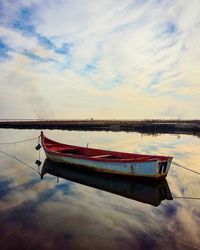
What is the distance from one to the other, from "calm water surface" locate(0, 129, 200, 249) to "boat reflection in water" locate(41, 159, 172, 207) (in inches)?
2.0

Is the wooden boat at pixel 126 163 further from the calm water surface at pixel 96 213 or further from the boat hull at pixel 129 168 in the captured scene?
the calm water surface at pixel 96 213

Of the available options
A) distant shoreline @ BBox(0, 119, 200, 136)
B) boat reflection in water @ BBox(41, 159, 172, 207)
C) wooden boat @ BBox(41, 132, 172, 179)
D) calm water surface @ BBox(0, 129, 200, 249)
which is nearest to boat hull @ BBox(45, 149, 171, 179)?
wooden boat @ BBox(41, 132, 172, 179)

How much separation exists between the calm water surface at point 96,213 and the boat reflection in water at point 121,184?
0.16 ft

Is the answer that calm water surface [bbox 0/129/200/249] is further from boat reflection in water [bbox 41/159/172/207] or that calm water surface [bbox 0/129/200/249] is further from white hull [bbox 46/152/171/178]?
white hull [bbox 46/152/171/178]

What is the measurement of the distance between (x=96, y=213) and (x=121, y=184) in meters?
4.49

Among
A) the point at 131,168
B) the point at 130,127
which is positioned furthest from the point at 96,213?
the point at 130,127

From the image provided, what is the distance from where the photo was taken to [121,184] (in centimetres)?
1442

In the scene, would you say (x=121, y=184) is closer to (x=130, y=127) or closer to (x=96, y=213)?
(x=96, y=213)

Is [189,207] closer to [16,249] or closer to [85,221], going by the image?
[85,221]

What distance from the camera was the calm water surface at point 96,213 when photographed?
7.80 m

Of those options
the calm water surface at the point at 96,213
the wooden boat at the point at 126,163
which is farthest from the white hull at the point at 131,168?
the calm water surface at the point at 96,213

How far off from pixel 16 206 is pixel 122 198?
16.5 ft

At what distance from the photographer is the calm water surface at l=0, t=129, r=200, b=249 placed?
780cm

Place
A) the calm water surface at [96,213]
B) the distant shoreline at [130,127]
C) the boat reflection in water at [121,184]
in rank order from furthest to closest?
the distant shoreline at [130,127], the boat reflection in water at [121,184], the calm water surface at [96,213]
